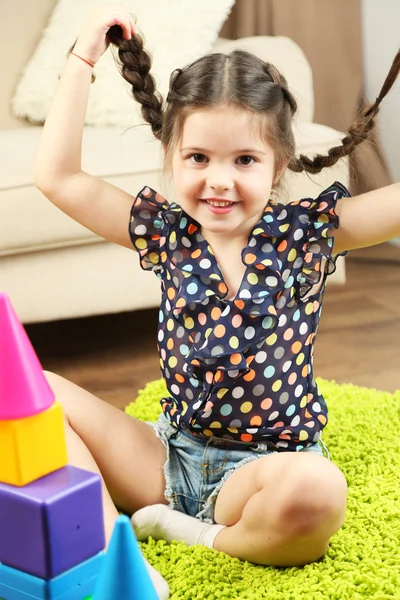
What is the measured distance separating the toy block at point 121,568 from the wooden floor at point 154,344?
41.6 inches

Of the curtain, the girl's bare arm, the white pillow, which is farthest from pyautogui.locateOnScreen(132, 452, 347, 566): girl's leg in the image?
the curtain

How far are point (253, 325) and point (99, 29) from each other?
416mm

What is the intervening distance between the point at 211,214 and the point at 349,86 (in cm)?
182

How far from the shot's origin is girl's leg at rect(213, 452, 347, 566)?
0.99 meters

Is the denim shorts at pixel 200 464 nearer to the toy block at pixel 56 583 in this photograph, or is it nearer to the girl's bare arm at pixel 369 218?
the girl's bare arm at pixel 369 218

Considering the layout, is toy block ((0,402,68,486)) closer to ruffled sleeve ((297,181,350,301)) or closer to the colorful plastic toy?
the colorful plastic toy

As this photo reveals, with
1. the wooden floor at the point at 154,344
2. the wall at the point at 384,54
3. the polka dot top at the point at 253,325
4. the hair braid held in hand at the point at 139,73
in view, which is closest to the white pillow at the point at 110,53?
the wooden floor at the point at 154,344

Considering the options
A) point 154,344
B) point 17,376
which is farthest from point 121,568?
point 154,344

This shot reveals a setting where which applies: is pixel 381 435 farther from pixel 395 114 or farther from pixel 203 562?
pixel 395 114

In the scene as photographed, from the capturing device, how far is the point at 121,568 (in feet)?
2.02

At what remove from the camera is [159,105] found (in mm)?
1185

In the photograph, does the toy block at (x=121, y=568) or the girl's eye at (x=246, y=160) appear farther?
the girl's eye at (x=246, y=160)

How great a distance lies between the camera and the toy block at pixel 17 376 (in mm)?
672

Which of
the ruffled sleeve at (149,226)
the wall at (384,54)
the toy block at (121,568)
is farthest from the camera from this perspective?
the wall at (384,54)
